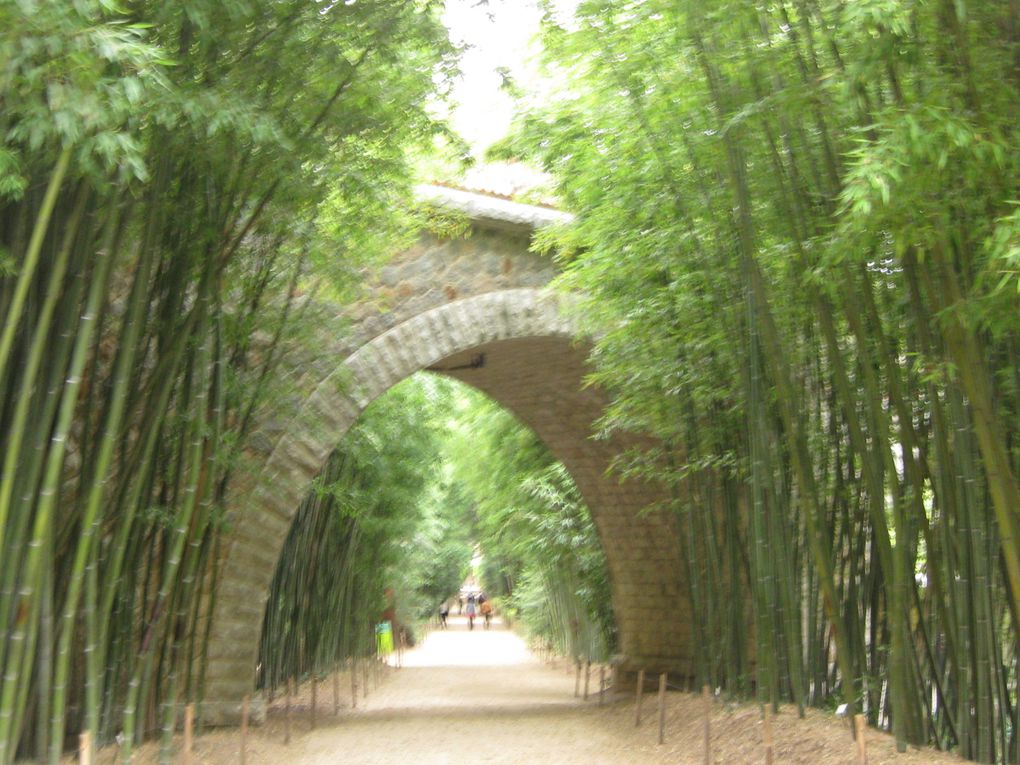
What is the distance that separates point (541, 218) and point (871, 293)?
9.47 feet

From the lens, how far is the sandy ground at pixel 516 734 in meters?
4.31

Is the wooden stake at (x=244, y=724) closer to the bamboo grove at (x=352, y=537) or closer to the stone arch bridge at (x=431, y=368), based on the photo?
the stone arch bridge at (x=431, y=368)

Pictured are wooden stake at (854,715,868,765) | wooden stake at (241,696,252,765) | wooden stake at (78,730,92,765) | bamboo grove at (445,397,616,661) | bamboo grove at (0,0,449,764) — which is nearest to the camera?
bamboo grove at (0,0,449,764)

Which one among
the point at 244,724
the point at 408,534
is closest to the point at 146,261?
the point at 244,724

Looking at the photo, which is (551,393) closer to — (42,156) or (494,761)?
(494,761)

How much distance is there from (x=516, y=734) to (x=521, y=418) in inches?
121

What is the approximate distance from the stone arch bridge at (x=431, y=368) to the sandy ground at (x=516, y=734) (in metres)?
0.60

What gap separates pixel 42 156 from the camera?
9.86 ft

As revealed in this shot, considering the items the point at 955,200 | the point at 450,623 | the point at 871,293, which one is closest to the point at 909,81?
the point at 955,200

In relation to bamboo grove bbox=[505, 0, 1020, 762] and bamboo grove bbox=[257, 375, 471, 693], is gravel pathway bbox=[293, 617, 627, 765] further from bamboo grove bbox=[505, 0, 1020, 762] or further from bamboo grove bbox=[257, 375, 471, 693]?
bamboo grove bbox=[505, 0, 1020, 762]

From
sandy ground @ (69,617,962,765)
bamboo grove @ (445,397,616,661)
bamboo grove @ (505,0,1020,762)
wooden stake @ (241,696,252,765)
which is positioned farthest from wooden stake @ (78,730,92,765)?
bamboo grove @ (445,397,616,661)

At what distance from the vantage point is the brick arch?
18.2ft

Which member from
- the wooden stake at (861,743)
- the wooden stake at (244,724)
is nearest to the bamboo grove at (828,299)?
the wooden stake at (861,743)

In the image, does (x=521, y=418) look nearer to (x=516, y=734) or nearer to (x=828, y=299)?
(x=516, y=734)
